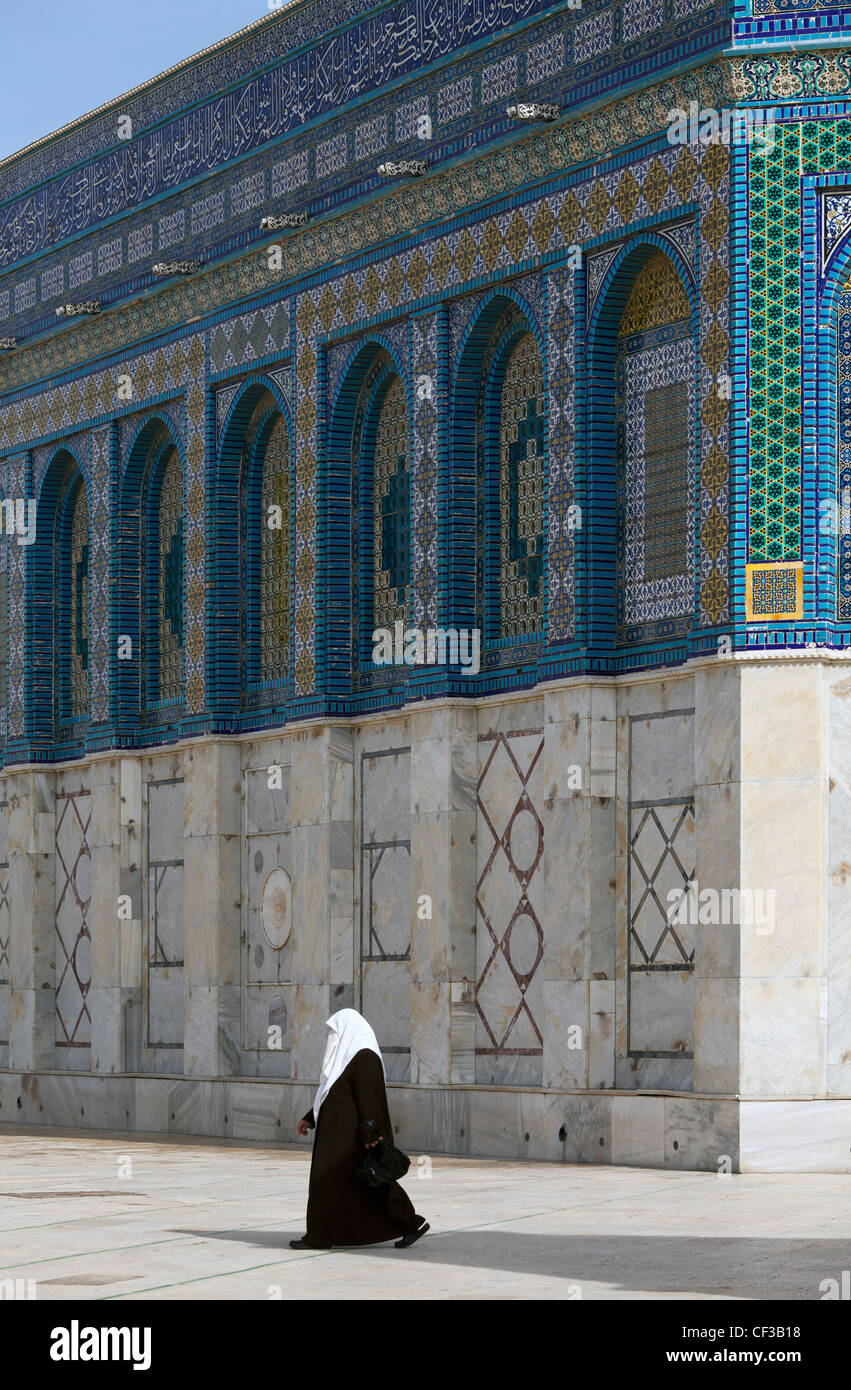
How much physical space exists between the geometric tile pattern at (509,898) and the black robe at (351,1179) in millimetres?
6415

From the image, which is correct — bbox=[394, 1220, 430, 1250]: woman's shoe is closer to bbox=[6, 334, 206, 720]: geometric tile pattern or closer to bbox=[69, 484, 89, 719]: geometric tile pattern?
bbox=[6, 334, 206, 720]: geometric tile pattern

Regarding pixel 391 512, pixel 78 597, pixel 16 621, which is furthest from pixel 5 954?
pixel 391 512

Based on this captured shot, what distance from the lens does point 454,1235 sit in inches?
521

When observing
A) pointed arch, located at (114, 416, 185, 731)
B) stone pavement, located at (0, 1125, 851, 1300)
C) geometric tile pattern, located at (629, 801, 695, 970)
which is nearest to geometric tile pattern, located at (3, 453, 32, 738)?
pointed arch, located at (114, 416, 185, 731)

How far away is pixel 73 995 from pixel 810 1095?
11.3 m

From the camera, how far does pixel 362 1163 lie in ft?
41.8

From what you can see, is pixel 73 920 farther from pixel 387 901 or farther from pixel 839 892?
pixel 839 892

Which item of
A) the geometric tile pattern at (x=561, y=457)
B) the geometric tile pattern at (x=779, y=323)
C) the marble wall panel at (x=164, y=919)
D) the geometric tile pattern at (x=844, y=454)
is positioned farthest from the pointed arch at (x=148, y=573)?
the geometric tile pattern at (x=844, y=454)

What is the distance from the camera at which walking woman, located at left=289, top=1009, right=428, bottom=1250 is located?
12.7 m

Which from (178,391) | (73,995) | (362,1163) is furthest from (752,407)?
(73,995)

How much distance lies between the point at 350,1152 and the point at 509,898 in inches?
275

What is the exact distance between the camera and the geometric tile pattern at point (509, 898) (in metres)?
19.4
